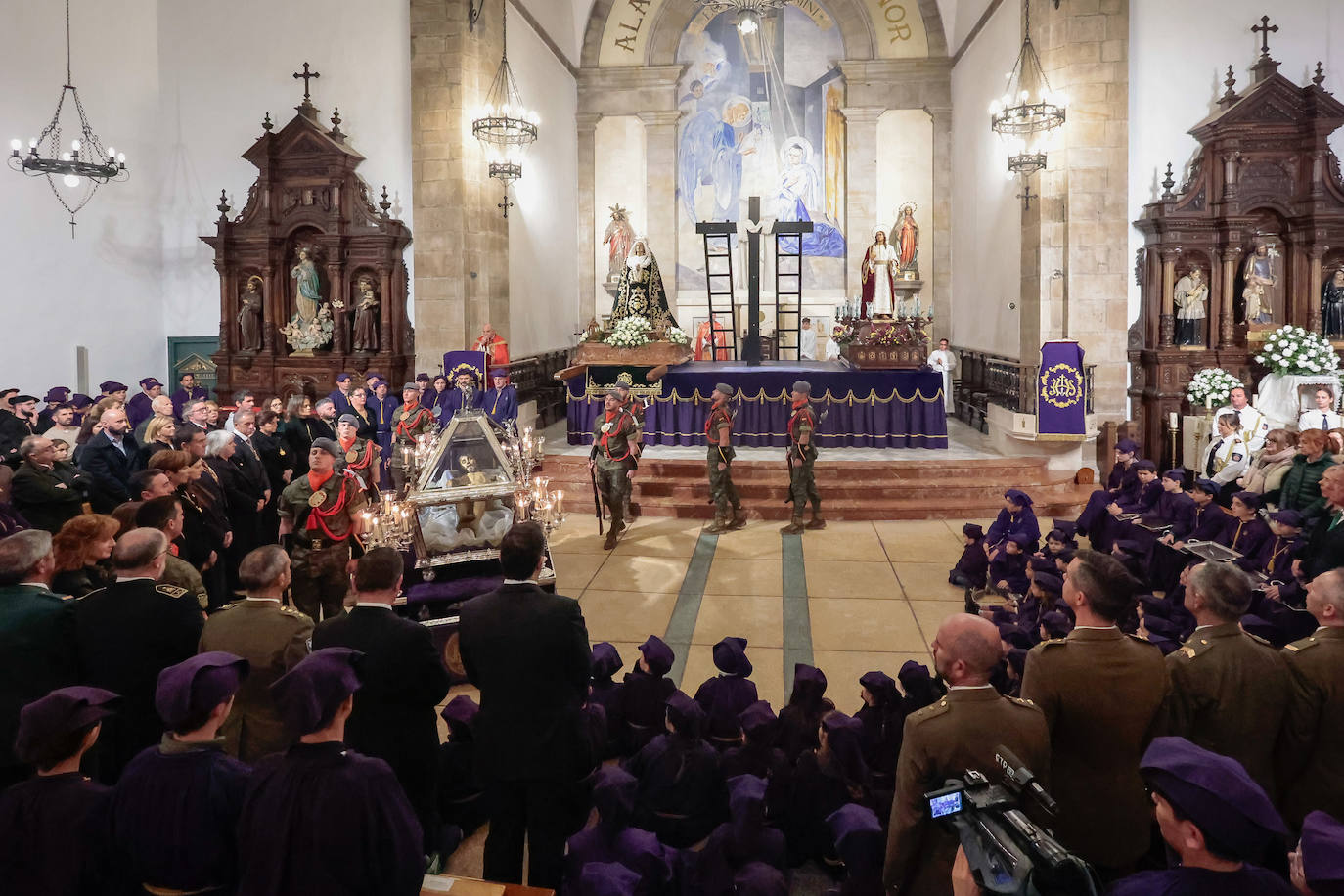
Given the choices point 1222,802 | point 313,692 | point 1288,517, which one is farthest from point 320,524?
point 1288,517

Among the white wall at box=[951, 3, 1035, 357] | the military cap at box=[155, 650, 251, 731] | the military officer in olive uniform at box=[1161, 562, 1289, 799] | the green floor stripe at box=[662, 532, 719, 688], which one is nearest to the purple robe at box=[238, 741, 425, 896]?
the military cap at box=[155, 650, 251, 731]

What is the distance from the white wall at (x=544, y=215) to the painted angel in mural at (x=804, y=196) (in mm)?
4440

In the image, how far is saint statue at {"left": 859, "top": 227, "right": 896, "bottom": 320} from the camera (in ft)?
55.8

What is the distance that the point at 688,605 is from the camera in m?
8.77

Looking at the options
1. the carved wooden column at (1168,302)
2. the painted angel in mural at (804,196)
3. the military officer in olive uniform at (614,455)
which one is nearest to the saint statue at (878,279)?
the painted angel in mural at (804,196)

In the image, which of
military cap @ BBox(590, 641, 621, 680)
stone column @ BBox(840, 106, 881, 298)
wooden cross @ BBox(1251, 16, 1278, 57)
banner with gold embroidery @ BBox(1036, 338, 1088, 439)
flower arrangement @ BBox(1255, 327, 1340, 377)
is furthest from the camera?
stone column @ BBox(840, 106, 881, 298)

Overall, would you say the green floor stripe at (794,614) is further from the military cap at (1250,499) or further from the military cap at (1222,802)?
the military cap at (1222,802)

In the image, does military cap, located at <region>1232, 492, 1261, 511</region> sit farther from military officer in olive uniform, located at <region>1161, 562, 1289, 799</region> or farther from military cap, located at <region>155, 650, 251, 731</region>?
military cap, located at <region>155, 650, 251, 731</region>

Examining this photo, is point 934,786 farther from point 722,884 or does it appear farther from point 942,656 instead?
point 722,884

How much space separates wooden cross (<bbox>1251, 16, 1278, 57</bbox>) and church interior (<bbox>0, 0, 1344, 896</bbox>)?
0.05 metres

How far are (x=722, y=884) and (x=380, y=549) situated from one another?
1763mm

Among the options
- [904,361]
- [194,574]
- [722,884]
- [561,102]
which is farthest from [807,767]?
[561,102]

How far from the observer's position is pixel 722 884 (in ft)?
11.2

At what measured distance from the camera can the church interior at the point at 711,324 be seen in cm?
792
